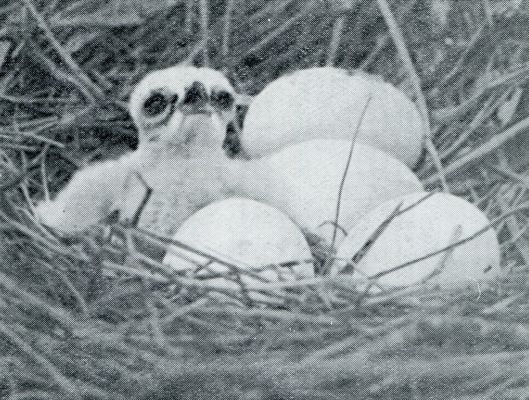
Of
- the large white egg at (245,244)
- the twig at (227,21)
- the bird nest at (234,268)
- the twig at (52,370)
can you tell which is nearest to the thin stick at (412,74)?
the bird nest at (234,268)

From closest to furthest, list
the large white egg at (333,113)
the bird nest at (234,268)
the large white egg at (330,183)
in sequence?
1. the bird nest at (234,268)
2. the large white egg at (330,183)
3. the large white egg at (333,113)

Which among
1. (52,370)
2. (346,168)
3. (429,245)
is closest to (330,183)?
(346,168)

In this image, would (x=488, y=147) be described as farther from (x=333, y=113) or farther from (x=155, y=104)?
(x=155, y=104)

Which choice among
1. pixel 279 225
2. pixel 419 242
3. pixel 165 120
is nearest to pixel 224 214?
pixel 279 225

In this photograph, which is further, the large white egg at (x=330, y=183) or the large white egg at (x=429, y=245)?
the large white egg at (x=330, y=183)

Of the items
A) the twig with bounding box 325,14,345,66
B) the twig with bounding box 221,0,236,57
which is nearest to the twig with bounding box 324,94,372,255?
the twig with bounding box 325,14,345,66

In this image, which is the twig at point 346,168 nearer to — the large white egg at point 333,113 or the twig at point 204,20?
the large white egg at point 333,113
